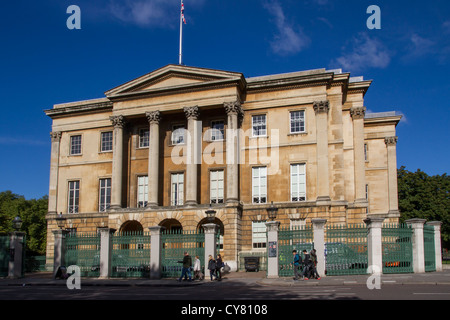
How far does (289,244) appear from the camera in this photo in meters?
26.4

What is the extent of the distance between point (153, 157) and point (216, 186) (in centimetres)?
551

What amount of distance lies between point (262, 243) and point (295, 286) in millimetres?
14939

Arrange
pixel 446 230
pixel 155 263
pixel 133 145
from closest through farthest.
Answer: pixel 155 263 → pixel 133 145 → pixel 446 230

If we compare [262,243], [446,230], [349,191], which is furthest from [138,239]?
[446,230]

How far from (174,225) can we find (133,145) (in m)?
7.94

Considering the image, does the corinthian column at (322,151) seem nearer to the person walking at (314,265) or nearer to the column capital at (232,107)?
the column capital at (232,107)

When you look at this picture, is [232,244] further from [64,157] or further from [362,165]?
[64,157]

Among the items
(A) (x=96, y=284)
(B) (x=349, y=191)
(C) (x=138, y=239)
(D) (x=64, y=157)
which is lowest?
(A) (x=96, y=284)

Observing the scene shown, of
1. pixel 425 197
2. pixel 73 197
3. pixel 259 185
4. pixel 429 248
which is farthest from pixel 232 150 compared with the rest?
pixel 425 197

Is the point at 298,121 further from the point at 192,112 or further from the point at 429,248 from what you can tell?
the point at 429,248

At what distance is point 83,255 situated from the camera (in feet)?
100.0

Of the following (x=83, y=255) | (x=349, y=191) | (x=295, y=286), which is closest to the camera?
(x=295, y=286)

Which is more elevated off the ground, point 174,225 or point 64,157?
point 64,157

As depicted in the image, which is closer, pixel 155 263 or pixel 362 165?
pixel 155 263
